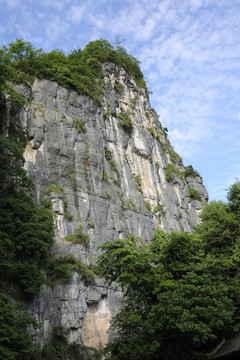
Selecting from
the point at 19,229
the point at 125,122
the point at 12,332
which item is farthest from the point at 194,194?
the point at 12,332

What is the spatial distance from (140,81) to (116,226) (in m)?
26.6

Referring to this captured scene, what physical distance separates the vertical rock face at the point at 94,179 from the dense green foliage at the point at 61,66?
0.97 m

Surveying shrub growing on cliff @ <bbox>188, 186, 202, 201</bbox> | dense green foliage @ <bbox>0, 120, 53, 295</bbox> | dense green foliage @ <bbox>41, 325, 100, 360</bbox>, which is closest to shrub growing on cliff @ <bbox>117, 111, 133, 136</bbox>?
shrub growing on cliff @ <bbox>188, 186, 202, 201</bbox>

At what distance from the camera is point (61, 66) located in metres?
→ 34.1

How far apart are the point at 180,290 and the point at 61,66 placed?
26377 millimetres

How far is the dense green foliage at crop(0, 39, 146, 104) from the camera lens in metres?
31.9

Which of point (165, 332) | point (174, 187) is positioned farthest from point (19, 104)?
point (174, 187)

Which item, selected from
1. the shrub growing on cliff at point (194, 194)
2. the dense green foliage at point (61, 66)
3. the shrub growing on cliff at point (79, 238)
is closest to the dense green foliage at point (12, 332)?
the shrub growing on cliff at point (79, 238)

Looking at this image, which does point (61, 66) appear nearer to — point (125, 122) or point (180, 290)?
point (125, 122)

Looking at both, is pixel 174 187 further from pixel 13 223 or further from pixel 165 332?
pixel 165 332

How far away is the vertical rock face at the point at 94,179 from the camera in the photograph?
22938mm

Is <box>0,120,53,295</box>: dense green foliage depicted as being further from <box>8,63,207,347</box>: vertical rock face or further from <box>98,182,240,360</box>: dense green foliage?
<box>98,182,240,360</box>: dense green foliage

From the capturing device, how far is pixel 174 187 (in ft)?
148

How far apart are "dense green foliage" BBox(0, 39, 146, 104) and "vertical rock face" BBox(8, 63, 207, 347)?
97cm
